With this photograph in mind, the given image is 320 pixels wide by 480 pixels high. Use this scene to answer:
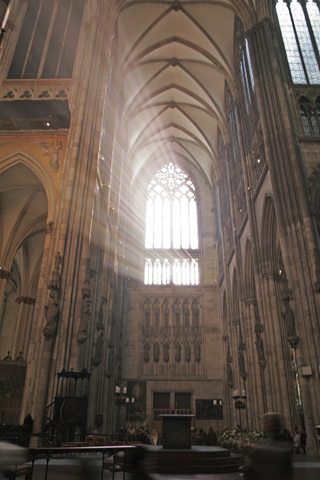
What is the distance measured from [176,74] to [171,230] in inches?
494

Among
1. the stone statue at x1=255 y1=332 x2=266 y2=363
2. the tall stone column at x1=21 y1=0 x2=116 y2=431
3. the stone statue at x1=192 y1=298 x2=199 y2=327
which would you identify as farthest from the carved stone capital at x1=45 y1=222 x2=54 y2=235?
the stone statue at x1=192 y1=298 x2=199 y2=327

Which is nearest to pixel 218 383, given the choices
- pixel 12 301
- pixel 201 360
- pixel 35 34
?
pixel 201 360

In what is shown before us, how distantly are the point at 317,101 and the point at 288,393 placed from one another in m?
12.7

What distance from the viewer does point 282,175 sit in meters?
14.8

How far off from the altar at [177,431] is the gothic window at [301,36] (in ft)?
51.2

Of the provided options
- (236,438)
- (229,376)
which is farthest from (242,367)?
(236,438)

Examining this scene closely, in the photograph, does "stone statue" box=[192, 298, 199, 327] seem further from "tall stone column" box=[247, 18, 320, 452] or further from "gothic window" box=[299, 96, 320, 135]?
"gothic window" box=[299, 96, 320, 135]

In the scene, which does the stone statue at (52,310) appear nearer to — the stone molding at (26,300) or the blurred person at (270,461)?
the blurred person at (270,461)

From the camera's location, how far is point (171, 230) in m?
32.7

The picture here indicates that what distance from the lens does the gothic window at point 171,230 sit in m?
30.5

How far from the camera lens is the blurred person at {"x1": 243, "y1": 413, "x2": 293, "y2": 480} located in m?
2.90

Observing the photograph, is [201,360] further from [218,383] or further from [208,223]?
[208,223]

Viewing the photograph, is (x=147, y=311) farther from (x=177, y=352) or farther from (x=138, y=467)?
(x=138, y=467)

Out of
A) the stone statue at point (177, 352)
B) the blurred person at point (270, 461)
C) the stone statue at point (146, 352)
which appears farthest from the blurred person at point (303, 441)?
the stone statue at point (146, 352)
